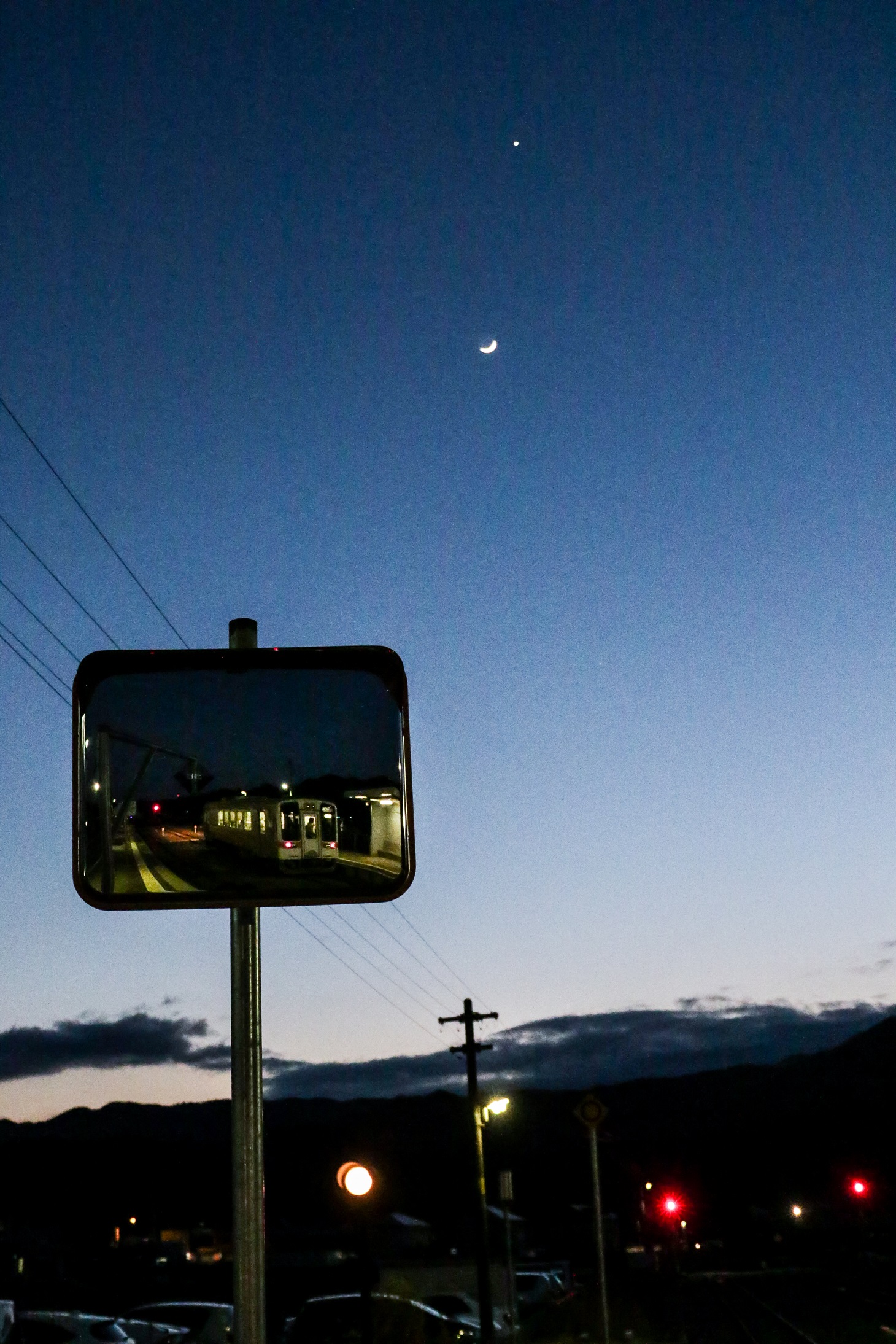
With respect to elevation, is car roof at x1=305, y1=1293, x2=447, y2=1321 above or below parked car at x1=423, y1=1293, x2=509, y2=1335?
above

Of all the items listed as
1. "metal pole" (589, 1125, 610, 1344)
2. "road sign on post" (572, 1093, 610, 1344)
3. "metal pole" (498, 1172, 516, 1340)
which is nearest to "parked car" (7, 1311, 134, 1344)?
"metal pole" (498, 1172, 516, 1340)

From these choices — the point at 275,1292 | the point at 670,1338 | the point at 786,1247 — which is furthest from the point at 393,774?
the point at 786,1247

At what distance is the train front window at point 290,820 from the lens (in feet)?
12.3

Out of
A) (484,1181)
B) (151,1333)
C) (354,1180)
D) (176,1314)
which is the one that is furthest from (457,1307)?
(354,1180)

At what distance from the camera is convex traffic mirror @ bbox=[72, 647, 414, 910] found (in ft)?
12.3

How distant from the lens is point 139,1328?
25.1 meters

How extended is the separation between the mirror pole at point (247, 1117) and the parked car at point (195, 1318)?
926 inches

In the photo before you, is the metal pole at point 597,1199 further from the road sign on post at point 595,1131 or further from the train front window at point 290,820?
the train front window at point 290,820

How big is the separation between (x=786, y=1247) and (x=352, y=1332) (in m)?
151

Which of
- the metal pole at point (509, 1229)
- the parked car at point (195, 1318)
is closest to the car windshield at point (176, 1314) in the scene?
the parked car at point (195, 1318)

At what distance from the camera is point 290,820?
149 inches

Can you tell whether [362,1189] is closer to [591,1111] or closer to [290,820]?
[290,820]

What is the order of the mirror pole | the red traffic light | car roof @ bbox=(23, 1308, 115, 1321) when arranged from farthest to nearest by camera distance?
the red traffic light
car roof @ bbox=(23, 1308, 115, 1321)
the mirror pole

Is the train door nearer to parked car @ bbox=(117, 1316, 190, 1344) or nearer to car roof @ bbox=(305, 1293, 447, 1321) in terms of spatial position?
car roof @ bbox=(305, 1293, 447, 1321)
